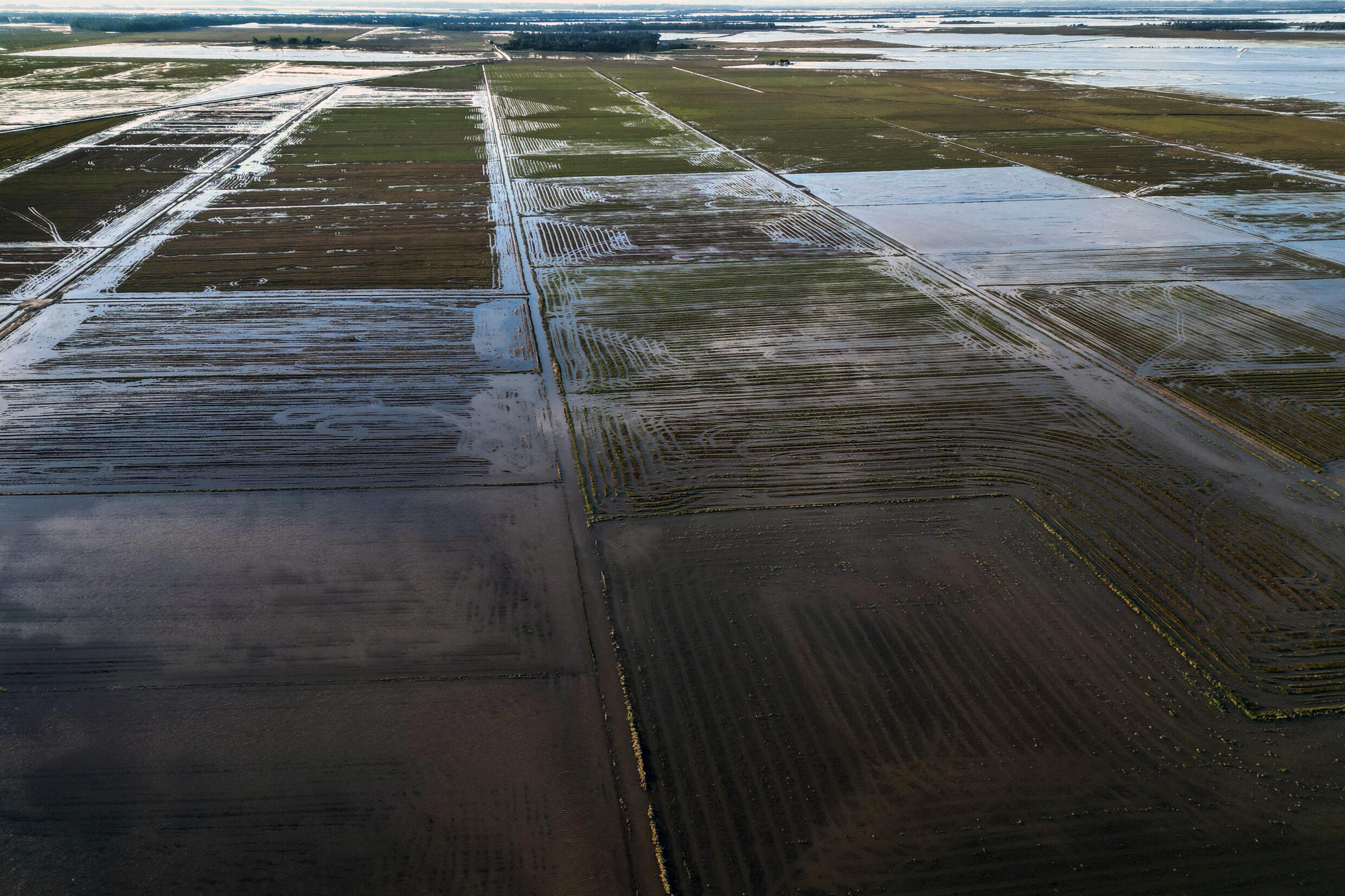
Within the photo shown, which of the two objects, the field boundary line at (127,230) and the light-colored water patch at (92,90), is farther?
the light-colored water patch at (92,90)

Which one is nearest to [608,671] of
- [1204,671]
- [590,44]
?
[1204,671]

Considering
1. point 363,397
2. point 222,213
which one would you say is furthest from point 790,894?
point 222,213

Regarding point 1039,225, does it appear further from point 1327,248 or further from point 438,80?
point 438,80

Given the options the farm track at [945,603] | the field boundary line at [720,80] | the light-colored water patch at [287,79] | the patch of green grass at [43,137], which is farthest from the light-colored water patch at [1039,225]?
the light-colored water patch at [287,79]

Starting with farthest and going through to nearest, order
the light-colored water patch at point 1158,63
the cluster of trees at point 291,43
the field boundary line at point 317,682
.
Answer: the cluster of trees at point 291,43 < the light-colored water patch at point 1158,63 < the field boundary line at point 317,682

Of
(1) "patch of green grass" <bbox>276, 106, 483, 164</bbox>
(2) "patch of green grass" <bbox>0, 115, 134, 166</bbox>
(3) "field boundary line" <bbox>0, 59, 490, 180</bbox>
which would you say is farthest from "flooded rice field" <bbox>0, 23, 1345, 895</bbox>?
(2) "patch of green grass" <bbox>0, 115, 134, 166</bbox>

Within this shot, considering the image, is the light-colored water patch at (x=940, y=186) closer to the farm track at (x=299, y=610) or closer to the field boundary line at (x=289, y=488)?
the farm track at (x=299, y=610)

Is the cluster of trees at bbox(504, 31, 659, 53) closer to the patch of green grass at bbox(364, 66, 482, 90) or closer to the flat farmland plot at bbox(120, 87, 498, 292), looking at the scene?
the patch of green grass at bbox(364, 66, 482, 90)
